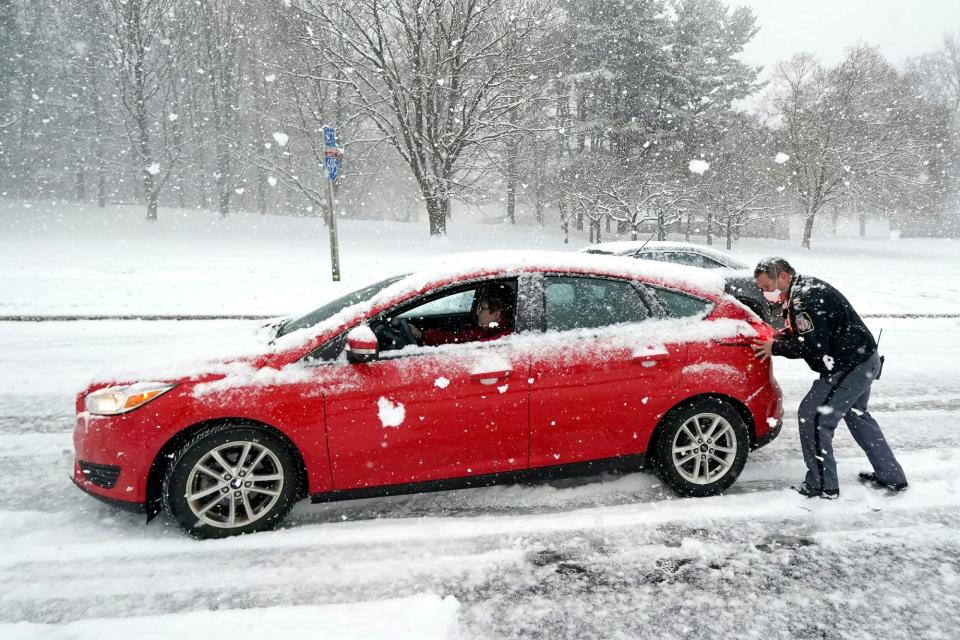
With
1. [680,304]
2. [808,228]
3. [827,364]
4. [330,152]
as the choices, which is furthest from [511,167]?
[827,364]

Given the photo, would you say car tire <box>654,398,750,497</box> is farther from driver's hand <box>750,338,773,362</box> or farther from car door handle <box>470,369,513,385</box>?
car door handle <box>470,369,513,385</box>

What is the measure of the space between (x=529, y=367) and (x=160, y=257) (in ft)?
70.5

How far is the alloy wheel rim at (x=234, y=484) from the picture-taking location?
3166 mm

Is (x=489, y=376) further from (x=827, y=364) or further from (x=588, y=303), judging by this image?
(x=827, y=364)

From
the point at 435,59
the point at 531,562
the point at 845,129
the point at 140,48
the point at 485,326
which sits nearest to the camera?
the point at 531,562

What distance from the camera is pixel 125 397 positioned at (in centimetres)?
312

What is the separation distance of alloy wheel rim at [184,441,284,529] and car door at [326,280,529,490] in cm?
37

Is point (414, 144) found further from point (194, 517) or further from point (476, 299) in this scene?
point (194, 517)

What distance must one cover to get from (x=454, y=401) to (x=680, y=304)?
5.54 feet

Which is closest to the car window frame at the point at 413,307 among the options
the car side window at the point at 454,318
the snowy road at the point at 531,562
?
the car side window at the point at 454,318

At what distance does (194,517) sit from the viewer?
3.18m

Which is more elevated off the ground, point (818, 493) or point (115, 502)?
point (115, 502)

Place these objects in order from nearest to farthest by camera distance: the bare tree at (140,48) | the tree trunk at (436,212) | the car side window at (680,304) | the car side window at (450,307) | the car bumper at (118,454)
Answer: the car bumper at (118,454) → the car side window at (680,304) → the car side window at (450,307) → the tree trunk at (436,212) → the bare tree at (140,48)

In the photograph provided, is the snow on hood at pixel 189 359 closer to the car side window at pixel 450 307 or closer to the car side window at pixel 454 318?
the car side window at pixel 454 318
